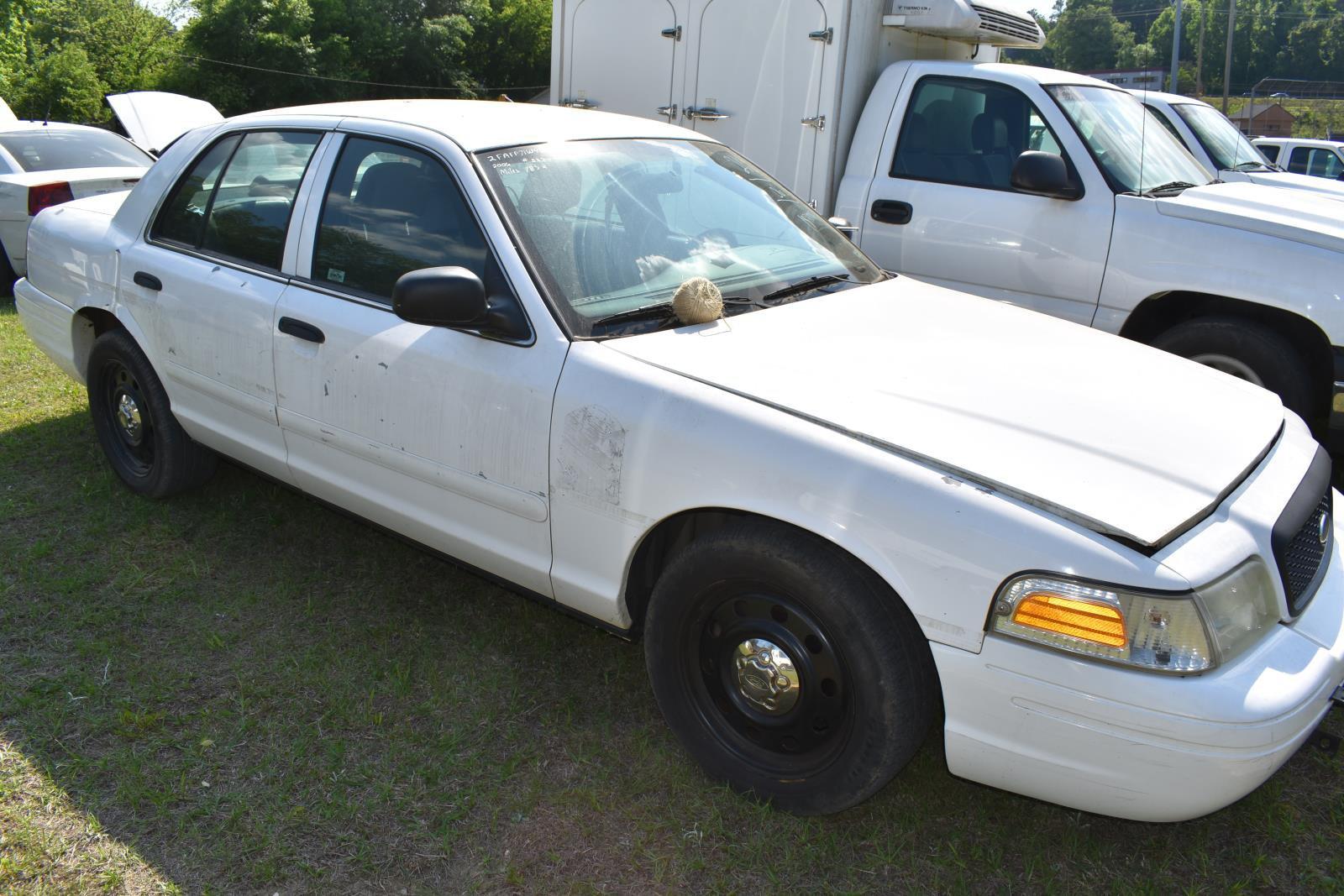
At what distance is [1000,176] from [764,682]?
12.7 ft

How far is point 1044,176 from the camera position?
5.37 metres

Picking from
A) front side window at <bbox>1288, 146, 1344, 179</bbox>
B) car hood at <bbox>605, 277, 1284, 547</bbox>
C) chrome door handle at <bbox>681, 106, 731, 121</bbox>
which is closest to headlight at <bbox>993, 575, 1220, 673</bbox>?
car hood at <bbox>605, 277, 1284, 547</bbox>

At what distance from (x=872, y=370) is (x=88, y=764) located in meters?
2.47

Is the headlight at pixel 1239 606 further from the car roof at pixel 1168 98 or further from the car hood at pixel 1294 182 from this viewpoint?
the car hood at pixel 1294 182

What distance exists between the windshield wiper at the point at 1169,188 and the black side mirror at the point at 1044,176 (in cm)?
34

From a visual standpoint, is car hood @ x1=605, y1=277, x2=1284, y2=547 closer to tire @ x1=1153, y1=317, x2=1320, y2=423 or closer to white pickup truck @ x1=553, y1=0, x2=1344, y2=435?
white pickup truck @ x1=553, y1=0, x2=1344, y2=435

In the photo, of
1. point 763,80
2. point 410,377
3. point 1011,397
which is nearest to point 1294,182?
point 763,80

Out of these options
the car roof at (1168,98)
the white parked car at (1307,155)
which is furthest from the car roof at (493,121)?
the white parked car at (1307,155)

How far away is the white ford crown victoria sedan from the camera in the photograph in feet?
7.63

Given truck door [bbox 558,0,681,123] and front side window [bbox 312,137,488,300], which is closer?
front side window [bbox 312,137,488,300]

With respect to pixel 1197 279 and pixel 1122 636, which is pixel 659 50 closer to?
pixel 1197 279

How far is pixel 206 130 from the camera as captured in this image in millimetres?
4441

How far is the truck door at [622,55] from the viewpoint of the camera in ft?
22.5

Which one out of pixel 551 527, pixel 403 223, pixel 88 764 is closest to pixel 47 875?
pixel 88 764
